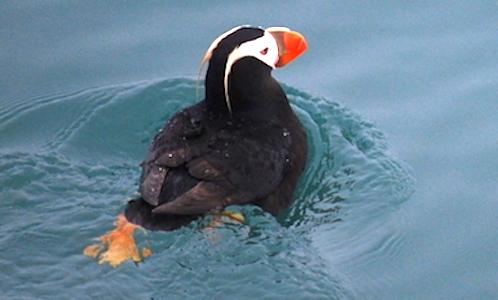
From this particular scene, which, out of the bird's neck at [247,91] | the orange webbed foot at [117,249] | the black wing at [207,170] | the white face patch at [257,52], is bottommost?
the orange webbed foot at [117,249]

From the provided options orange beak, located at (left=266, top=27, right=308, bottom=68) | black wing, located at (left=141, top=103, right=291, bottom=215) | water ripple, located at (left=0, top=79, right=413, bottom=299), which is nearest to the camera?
water ripple, located at (left=0, top=79, right=413, bottom=299)

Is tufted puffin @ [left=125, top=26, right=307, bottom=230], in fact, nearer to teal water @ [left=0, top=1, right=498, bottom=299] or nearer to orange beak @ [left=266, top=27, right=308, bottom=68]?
orange beak @ [left=266, top=27, right=308, bottom=68]

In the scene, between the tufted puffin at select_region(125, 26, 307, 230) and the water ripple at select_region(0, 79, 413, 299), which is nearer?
the water ripple at select_region(0, 79, 413, 299)

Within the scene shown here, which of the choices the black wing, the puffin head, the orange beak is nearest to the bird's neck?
the puffin head

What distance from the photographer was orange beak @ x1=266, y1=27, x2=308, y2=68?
611 centimetres

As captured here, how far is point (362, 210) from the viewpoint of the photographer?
5.84m

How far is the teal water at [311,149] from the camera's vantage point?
5332 mm

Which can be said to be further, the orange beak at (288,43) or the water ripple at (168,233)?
the orange beak at (288,43)

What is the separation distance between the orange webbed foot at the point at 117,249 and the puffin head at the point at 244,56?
81cm

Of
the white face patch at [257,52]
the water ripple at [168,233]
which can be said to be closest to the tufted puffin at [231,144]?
the white face patch at [257,52]

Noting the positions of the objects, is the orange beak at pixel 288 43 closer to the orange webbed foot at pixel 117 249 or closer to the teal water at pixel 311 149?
the teal water at pixel 311 149

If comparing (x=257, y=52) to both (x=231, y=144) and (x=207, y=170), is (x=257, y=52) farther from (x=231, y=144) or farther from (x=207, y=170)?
(x=207, y=170)

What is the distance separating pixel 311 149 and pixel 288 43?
53cm

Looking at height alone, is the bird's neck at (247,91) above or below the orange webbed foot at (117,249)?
above
